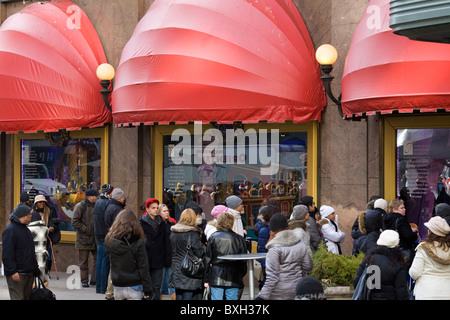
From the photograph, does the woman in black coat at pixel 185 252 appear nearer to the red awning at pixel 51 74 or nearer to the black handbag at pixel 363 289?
the black handbag at pixel 363 289

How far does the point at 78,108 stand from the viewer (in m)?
16.1

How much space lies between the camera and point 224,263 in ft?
33.0

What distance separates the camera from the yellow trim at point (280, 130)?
14.6 m

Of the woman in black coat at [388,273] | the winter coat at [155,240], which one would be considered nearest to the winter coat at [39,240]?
the winter coat at [155,240]

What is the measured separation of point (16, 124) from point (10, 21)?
2421mm

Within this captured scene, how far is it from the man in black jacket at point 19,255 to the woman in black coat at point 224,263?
8.21 ft

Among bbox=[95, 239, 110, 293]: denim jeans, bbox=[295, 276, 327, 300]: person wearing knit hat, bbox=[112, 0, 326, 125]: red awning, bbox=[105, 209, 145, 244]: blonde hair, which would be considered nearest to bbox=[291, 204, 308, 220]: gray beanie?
bbox=[112, 0, 326, 125]: red awning

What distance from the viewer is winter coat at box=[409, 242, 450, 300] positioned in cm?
860

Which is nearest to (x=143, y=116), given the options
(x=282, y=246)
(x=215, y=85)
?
(x=215, y=85)

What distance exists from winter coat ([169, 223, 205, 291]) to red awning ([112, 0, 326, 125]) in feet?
12.1

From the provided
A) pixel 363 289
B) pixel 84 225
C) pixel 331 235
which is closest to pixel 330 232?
pixel 331 235

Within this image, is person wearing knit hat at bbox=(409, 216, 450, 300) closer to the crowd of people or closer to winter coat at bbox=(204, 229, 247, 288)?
the crowd of people
